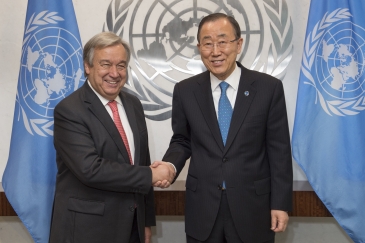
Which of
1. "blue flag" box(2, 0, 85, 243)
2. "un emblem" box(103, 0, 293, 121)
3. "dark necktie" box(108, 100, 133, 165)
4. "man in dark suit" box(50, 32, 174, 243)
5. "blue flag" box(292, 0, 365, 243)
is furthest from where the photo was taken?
"un emblem" box(103, 0, 293, 121)

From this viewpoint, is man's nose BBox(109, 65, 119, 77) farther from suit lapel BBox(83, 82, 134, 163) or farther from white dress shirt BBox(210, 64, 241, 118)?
white dress shirt BBox(210, 64, 241, 118)

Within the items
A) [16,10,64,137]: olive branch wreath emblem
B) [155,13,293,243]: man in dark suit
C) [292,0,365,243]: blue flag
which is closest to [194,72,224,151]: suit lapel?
[155,13,293,243]: man in dark suit

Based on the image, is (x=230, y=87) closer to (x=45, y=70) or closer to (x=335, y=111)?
(x=335, y=111)

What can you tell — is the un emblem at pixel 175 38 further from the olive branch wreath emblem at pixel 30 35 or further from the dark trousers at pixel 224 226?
the dark trousers at pixel 224 226

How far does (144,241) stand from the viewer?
2.22 m

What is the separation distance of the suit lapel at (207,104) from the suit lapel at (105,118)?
41 centimetres

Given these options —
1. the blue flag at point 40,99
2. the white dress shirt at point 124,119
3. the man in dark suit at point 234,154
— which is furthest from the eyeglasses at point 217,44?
the blue flag at point 40,99

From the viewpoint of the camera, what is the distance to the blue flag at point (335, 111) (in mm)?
2750

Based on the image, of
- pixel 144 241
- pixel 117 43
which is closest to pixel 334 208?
pixel 144 241

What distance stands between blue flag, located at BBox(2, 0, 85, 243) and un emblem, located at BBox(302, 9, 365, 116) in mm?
1529

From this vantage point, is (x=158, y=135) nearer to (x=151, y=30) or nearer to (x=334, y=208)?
(x=151, y=30)

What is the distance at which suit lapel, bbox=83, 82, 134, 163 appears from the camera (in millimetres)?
2029

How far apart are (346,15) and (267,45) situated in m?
0.54

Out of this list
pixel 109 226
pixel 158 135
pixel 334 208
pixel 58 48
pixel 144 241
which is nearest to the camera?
pixel 109 226
